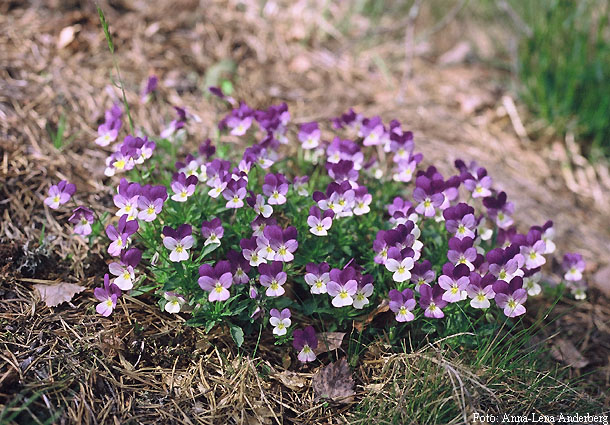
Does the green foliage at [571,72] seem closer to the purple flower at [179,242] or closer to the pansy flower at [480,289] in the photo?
the pansy flower at [480,289]

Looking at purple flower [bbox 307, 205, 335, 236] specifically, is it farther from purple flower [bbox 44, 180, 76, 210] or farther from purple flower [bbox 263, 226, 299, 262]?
purple flower [bbox 44, 180, 76, 210]

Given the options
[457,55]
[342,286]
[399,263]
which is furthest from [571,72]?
[342,286]

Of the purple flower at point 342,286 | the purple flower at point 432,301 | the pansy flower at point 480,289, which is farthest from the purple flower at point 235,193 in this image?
the pansy flower at point 480,289

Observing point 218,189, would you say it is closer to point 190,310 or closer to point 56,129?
point 190,310

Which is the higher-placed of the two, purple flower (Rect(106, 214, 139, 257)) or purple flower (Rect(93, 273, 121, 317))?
purple flower (Rect(106, 214, 139, 257))

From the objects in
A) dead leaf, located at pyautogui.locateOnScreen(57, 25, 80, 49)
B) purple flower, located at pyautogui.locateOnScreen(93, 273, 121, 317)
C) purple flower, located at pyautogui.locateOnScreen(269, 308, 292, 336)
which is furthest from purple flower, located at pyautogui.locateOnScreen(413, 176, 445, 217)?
dead leaf, located at pyautogui.locateOnScreen(57, 25, 80, 49)

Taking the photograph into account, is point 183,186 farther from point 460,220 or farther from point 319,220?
point 460,220

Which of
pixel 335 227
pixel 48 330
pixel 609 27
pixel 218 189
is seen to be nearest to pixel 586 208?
pixel 609 27
